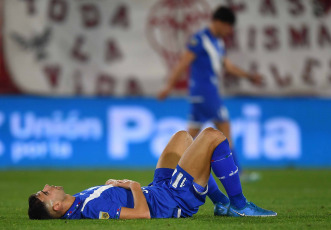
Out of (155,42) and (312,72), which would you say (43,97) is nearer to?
(155,42)

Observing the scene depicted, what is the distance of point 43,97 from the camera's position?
13992 millimetres

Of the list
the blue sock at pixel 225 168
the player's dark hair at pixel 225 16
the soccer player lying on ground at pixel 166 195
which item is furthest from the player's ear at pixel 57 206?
the player's dark hair at pixel 225 16

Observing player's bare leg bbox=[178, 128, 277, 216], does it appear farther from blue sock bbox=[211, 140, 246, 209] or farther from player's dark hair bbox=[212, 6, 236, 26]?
player's dark hair bbox=[212, 6, 236, 26]

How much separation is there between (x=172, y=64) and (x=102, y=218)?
30.0ft

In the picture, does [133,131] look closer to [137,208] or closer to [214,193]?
[214,193]

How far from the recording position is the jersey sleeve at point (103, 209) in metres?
5.63

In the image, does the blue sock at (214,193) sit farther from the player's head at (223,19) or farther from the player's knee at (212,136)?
the player's head at (223,19)

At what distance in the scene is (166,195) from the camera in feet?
19.1

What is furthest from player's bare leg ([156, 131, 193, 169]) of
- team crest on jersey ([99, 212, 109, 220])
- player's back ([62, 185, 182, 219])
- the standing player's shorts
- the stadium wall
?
the stadium wall

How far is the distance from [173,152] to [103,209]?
896mm

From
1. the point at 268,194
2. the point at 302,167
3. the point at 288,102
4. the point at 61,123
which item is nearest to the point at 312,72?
the point at 288,102

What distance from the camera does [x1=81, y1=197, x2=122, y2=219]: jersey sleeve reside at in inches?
222

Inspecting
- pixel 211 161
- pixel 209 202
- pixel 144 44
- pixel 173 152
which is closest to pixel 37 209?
pixel 173 152

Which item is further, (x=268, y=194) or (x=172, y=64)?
(x=172, y=64)
